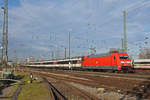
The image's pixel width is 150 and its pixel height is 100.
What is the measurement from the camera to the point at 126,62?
26625 mm

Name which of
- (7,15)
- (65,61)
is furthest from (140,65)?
(7,15)

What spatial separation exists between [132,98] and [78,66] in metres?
34.5

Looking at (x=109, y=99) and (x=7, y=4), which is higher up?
(x=7, y=4)

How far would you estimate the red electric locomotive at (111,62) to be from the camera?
86.3 feet

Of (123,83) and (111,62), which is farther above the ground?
(111,62)

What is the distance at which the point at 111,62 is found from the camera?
28312mm

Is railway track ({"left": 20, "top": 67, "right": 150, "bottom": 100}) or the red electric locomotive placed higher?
the red electric locomotive

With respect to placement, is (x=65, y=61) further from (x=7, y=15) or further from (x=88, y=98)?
(x=88, y=98)

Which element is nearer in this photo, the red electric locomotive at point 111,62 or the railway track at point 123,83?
the railway track at point 123,83

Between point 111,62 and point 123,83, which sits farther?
point 111,62

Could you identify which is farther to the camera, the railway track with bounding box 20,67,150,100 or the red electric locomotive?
the red electric locomotive

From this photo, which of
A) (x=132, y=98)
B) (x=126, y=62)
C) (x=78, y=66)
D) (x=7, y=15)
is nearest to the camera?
(x=132, y=98)

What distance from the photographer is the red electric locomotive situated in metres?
26.3

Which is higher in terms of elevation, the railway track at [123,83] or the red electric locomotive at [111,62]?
the red electric locomotive at [111,62]
